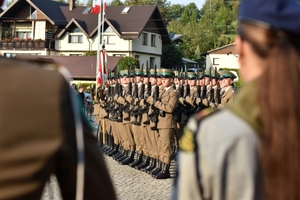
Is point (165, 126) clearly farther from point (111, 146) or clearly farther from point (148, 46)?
point (148, 46)

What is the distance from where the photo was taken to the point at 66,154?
5.16 feet

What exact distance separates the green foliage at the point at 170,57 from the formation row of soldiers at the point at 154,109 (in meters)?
43.3

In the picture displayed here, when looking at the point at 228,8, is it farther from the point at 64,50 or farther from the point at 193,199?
the point at 193,199

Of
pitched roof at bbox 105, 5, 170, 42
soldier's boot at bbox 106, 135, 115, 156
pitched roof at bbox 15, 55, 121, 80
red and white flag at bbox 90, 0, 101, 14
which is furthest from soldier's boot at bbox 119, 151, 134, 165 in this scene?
pitched roof at bbox 105, 5, 170, 42

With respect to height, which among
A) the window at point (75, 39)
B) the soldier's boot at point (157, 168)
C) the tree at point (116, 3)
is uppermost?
the tree at point (116, 3)

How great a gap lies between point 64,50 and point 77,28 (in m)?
2.17

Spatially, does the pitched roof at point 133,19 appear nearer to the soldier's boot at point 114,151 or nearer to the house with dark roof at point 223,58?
the house with dark roof at point 223,58

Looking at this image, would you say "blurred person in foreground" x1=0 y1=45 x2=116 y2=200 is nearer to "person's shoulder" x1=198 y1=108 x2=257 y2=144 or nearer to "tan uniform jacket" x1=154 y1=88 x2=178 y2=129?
"person's shoulder" x1=198 y1=108 x2=257 y2=144

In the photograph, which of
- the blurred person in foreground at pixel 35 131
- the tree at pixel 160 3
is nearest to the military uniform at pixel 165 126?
the blurred person in foreground at pixel 35 131

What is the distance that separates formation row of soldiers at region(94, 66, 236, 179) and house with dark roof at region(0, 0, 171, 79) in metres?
33.9

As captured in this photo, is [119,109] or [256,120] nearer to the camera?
[256,120]

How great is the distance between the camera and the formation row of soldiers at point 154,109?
10540 millimetres

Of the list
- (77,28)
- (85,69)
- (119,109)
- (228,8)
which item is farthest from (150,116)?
(228,8)

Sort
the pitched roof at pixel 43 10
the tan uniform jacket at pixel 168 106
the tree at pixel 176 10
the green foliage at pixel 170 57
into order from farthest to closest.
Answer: the tree at pixel 176 10 < the green foliage at pixel 170 57 < the pitched roof at pixel 43 10 < the tan uniform jacket at pixel 168 106
